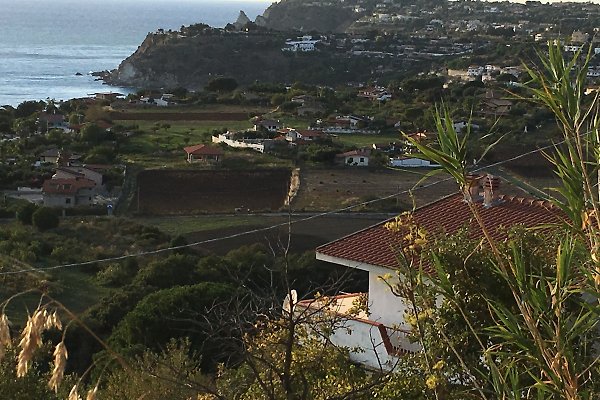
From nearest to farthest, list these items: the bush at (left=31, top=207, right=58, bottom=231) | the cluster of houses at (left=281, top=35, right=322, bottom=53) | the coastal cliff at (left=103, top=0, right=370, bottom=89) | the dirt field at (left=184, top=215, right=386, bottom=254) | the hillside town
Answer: the hillside town
the dirt field at (left=184, top=215, right=386, bottom=254)
the bush at (left=31, top=207, right=58, bottom=231)
the coastal cliff at (left=103, top=0, right=370, bottom=89)
the cluster of houses at (left=281, top=35, right=322, bottom=53)

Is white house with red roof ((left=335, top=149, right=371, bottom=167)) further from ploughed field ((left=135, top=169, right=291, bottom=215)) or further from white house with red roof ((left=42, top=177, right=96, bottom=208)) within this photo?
white house with red roof ((left=42, top=177, right=96, bottom=208))

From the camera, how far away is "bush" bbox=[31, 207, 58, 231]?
22531 millimetres

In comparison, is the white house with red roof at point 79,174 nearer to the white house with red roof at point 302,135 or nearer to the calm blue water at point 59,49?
the white house with red roof at point 302,135

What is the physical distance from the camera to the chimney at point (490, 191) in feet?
25.2

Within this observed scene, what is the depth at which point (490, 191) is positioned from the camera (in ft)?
25.3

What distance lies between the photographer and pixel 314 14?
12762cm

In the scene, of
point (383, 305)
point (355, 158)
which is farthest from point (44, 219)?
point (383, 305)

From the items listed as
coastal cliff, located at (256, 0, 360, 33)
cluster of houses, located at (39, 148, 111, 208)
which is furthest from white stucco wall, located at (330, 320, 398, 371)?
coastal cliff, located at (256, 0, 360, 33)

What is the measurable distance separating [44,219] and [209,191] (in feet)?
25.0

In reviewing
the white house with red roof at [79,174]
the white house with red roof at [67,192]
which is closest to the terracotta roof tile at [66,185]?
the white house with red roof at [67,192]

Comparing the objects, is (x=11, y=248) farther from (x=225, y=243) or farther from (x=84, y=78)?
(x=84, y=78)

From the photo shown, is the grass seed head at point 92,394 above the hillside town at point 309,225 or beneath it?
above

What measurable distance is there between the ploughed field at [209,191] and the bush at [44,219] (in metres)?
3.36

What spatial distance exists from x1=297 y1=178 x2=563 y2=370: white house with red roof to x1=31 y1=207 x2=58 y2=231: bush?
53.0ft
